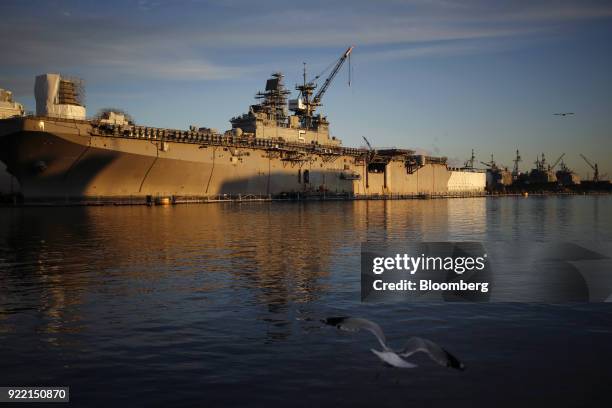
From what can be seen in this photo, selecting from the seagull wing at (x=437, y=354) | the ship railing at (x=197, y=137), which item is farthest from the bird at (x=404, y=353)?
the ship railing at (x=197, y=137)

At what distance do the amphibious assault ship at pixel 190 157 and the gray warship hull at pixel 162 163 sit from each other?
0.31 ft

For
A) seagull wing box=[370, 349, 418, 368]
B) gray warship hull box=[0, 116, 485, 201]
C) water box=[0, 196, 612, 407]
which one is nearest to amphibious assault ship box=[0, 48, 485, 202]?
gray warship hull box=[0, 116, 485, 201]

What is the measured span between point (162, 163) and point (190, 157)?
353 cm

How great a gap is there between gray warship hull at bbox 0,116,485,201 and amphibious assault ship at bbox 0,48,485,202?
0.31 feet

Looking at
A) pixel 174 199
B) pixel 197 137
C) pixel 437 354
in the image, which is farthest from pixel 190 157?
pixel 437 354

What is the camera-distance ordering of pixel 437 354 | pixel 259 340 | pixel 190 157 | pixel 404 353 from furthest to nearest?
pixel 190 157 → pixel 259 340 → pixel 404 353 → pixel 437 354

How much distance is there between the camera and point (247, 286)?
13.7 meters

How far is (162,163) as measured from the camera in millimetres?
57594

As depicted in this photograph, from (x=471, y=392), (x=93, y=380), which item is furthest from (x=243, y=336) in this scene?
(x=471, y=392)

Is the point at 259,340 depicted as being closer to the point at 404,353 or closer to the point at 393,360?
the point at 393,360

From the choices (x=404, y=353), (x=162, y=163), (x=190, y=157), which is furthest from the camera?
(x=190, y=157)

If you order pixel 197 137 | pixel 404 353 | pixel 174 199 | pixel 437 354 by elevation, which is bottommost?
pixel 404 353

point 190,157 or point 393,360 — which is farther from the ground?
point 190,157

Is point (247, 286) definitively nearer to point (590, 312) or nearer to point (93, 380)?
point (93, 380)
